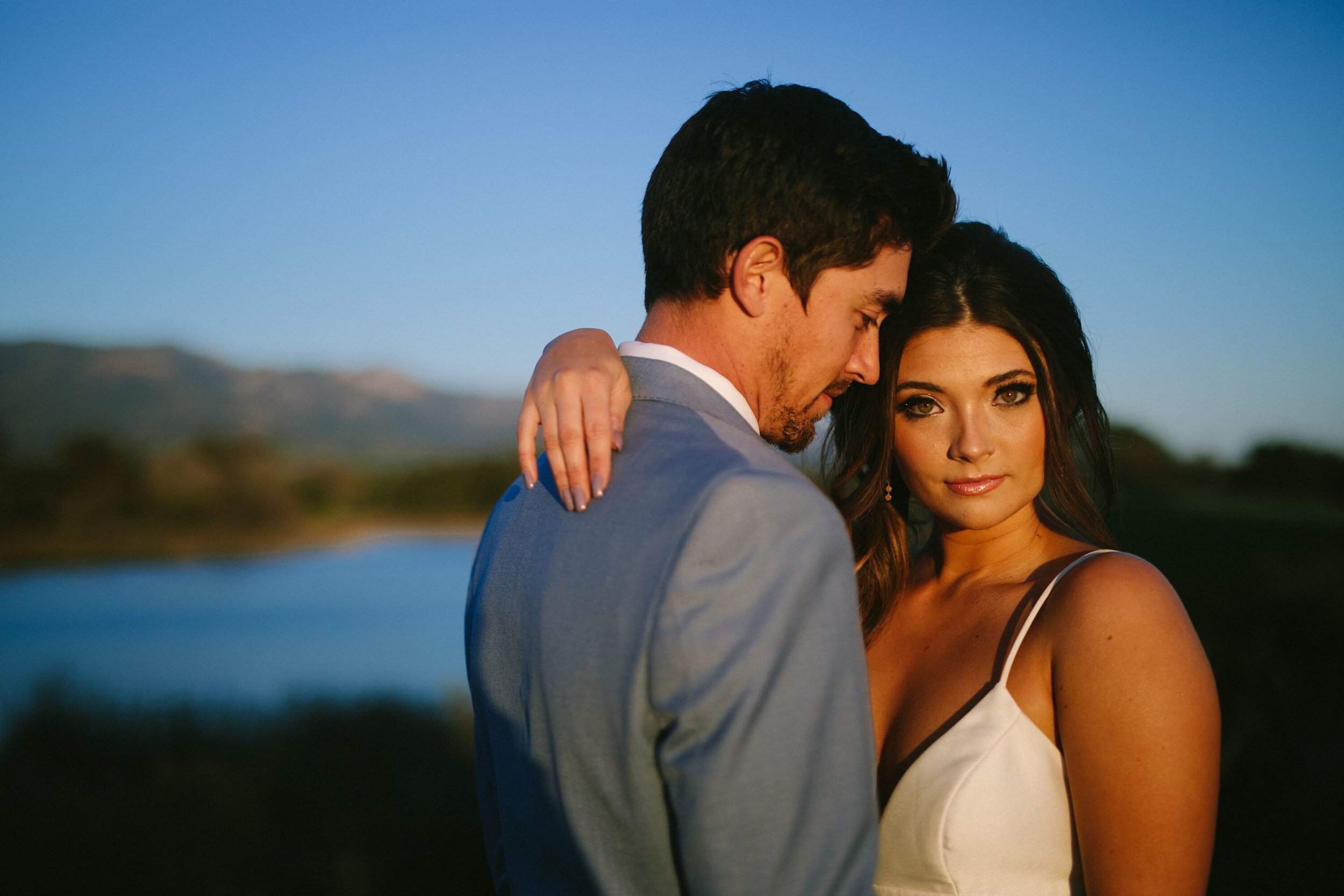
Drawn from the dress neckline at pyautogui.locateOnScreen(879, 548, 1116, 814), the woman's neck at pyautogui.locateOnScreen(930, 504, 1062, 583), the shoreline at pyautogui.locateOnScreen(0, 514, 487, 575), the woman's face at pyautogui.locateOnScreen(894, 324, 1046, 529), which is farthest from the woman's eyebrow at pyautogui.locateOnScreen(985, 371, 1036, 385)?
the shoreline at pyautogui.locateOnScreen(0, 514, 487, 575)

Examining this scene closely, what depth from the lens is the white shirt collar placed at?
1.68 m

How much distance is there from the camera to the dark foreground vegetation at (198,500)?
10.7 m

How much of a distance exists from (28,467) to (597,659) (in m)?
12.1

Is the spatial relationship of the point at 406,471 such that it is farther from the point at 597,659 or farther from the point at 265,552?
the point at 597,659

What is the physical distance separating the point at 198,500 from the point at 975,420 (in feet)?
37.7

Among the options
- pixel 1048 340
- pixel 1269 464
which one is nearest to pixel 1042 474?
pixel 1048 340

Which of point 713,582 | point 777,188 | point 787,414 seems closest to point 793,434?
point 787,414

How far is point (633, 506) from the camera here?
1381mm

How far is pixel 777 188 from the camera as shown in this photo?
1728 millimetres

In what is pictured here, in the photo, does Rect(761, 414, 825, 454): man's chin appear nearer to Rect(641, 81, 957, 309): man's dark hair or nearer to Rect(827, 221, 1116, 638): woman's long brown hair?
Rect(641, 81, 957, 309): man's dark hair

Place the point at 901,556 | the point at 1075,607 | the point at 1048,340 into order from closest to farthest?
1. the point at 1075,607
2. the point at 1048,340
3. the point at 901,556

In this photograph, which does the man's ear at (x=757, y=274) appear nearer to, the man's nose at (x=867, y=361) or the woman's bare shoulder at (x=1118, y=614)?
the man's nose at (x=867, y=361)

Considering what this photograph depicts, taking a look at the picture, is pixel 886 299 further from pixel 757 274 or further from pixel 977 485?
pixel 977 485

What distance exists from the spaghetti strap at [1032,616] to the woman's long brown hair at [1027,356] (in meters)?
0.40
